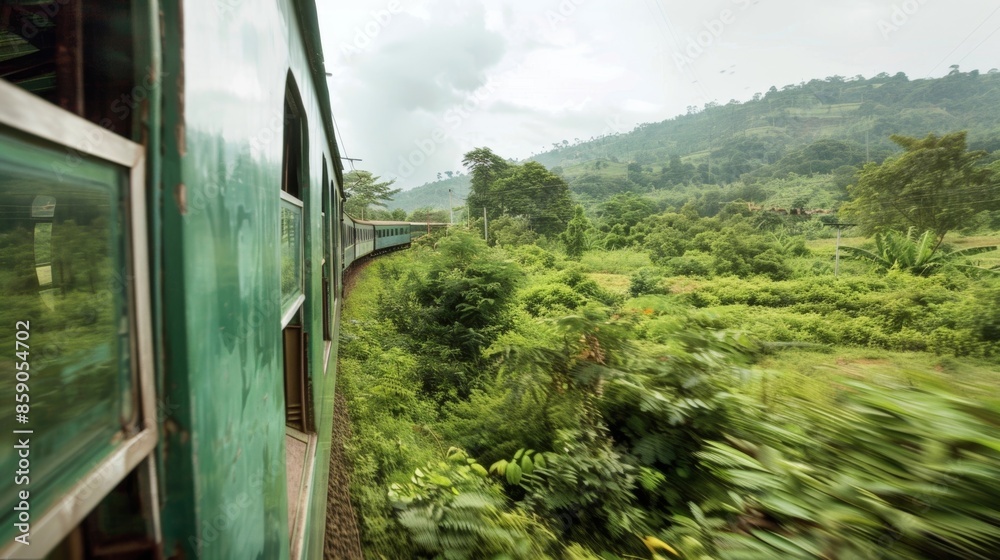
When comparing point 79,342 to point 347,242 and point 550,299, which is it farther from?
point 550,299

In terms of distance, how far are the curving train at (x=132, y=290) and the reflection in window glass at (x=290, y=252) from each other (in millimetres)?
711

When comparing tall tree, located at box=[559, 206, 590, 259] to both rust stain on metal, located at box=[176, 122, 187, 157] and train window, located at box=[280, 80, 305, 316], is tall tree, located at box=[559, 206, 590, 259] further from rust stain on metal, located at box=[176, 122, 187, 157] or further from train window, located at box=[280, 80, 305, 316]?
rust stain on metal, located at box=[176, 122, 187, 157]

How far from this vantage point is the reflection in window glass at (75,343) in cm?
47

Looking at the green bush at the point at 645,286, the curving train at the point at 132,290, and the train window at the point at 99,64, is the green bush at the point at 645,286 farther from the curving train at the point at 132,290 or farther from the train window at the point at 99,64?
the train window at the point at 99,64

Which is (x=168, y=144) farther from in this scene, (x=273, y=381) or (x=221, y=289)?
(x=273, y=381)

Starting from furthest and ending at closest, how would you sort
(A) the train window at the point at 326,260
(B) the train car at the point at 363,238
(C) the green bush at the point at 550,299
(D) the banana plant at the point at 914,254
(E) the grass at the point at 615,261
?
1. (E) the grass at the point at 615,261
2. (D) the banana plant at the point at 914,254
3. (B) the train car at the point at 363,238
4. (C) the green bush at the point at 550,299
5. (A) the train window at the point at 326,260

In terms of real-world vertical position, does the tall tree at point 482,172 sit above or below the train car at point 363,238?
above

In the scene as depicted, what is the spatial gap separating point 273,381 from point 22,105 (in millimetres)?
902

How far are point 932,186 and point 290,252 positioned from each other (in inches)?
972

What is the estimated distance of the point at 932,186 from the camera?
18.8m

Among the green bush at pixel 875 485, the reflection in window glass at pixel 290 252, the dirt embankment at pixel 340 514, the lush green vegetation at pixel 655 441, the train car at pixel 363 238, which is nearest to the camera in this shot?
the green bush at pixel 875 485

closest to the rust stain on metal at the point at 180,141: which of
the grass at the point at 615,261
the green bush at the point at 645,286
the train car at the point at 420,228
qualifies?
the green bush at the point at 645,286

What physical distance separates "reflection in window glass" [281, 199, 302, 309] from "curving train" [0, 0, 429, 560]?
0.71m

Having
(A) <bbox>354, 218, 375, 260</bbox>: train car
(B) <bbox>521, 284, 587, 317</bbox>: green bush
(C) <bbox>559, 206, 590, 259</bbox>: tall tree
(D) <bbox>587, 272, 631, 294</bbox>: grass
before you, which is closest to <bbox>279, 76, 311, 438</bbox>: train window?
(B) <bbox>521, 284, 587, 317</bbox>: green bush
